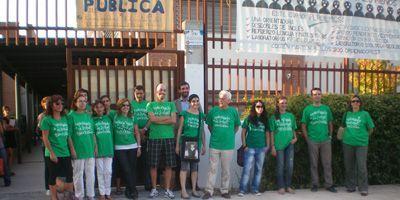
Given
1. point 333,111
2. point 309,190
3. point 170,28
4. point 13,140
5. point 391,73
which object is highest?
point 170,28

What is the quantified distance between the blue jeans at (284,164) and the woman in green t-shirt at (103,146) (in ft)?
9.11

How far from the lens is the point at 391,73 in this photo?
9938 millimetres

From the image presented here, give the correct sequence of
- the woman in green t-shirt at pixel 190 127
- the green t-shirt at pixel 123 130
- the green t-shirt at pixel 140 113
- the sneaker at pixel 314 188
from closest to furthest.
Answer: the green t-shirt at pixel 123 130
the woman in green t-shirt at pixel 190 127
the green t-shirt at pixel 140 113
the sneaker at pixel 314 188

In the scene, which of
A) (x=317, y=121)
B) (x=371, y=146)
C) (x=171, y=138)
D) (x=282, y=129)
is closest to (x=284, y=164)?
(x=282, y=129)

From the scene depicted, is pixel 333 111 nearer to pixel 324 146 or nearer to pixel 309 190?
pixel 324 146

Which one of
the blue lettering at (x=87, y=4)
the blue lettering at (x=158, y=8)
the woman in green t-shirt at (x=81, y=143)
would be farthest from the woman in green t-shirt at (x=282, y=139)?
the blue lettering at (x=87, y=4)

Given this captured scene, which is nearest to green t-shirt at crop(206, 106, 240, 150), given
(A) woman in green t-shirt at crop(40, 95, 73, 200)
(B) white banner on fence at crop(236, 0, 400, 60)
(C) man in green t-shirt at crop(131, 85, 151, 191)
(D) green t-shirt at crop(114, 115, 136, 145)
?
(C) man in green t-shirt at crop(131, 85, 151, 191)

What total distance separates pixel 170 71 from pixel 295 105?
7.61 ft

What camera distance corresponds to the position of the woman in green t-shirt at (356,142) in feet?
24.8

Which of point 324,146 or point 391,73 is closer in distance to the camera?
point 324,146

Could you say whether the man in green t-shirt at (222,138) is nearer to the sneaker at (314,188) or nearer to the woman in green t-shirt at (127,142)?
the woman in green t-shirt at (127,142)

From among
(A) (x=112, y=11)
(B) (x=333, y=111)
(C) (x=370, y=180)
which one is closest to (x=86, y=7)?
(A) (x=112, y=11)

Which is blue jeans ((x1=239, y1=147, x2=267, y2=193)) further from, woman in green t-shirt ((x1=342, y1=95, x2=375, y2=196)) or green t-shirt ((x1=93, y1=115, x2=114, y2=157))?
green t-shirt ((x1=93, y1=115, x2=114, y2=157))

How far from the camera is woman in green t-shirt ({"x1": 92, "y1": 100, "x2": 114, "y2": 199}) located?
667 centimetres
